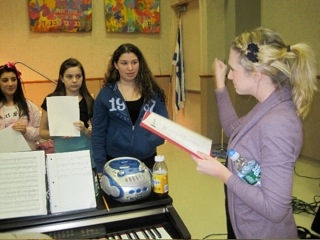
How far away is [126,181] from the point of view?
4.06ft

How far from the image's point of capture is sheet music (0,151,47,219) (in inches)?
43.7

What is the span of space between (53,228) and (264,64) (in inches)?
35.2

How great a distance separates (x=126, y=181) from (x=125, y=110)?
0.74m

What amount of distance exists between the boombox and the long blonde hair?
55cm

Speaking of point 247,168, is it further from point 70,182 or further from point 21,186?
point 21,186

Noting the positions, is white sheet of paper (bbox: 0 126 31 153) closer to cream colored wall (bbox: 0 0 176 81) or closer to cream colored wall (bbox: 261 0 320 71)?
cream colored wall (bbox: 261 0 320 71)

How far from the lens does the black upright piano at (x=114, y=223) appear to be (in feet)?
3.77

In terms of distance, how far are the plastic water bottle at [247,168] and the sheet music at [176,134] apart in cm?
9

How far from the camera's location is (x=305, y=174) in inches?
141

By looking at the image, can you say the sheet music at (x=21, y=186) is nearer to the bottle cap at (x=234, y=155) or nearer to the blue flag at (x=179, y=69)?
the bottle cap at (x=234, y=155)

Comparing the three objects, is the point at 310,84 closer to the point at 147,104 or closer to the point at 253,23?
the point at 147,104

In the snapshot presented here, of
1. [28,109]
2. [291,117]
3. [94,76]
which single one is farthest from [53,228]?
[94,76]

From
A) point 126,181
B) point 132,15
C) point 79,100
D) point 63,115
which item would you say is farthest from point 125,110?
point 132,15

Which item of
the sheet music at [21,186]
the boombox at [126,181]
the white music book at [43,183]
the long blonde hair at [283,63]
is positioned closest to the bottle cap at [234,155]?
the long blonde hair at [283,63]
